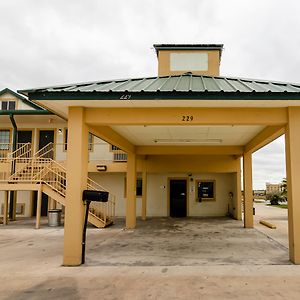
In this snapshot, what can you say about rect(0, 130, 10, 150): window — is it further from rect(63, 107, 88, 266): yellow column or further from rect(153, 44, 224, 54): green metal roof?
rect(63, 107, 88, 266): yellow column

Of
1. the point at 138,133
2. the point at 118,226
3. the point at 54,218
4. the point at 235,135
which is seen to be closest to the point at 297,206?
the point at 235,135

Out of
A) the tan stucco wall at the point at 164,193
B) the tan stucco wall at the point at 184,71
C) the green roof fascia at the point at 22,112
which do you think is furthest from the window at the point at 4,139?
the tan stucco wall at the point at 184,71

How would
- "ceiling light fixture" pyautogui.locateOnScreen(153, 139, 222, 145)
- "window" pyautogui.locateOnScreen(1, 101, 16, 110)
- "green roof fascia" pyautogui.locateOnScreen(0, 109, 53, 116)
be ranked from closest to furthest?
"ceiling light fixture" pyautogui.locateOnScreen(153, 139, 222, 145), "green roof fascia" pyautogui.locateOnScreen(0, 109, 53, 116), "window" pyautogui.locateOnScreen(1, 101, 16, 110)

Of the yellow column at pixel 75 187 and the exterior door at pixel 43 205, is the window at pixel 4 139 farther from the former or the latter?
the yellow column at pixel 75 187

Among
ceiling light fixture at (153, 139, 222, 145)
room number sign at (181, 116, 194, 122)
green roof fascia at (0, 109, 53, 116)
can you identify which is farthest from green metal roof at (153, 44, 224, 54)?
room number sign at (181, 116, 194, 122)

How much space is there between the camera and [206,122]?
747cm

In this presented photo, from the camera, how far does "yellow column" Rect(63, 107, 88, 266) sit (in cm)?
713

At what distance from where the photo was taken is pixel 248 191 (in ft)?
46.8

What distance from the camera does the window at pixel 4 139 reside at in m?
18.2

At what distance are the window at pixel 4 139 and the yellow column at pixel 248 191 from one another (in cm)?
1323

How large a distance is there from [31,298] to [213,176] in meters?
15.1

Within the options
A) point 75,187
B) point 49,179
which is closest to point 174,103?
point 75,187

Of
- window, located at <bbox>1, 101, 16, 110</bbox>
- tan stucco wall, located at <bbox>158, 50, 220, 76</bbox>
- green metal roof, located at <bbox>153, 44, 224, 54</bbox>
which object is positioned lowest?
window, located at <bbox>1, 101, 16, 110</bbox>

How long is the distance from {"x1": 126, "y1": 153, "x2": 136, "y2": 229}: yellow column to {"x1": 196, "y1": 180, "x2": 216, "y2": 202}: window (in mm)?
6077
